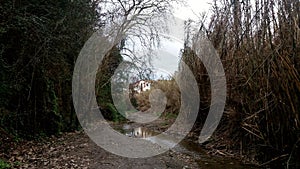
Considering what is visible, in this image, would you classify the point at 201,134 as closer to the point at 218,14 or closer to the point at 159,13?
the point at 218,14

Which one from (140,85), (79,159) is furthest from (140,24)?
(79,159)

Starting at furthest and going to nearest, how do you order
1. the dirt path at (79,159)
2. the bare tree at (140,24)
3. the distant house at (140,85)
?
the distant house at (140,85) → the bare tree at (140,24) → the dirt path at (79,159)

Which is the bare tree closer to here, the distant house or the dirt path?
the distant house

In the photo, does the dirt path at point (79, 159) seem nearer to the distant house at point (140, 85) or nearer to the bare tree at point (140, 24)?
the bare tree at point (140, 24)

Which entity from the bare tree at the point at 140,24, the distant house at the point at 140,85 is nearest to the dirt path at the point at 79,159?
the bare tree at the point at 140,24

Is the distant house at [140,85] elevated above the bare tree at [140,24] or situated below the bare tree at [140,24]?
below

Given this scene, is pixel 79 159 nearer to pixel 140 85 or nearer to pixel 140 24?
pixel 140 24

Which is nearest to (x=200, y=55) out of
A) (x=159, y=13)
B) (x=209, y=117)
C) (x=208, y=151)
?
(x=209, y=117)

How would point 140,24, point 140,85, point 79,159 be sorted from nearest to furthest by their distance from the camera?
point 79,159
point 140,24
point 140,85

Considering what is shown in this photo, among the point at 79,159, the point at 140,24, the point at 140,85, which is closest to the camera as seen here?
the point at 79,159

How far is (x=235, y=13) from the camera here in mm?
5211

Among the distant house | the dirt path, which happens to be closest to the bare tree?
the distant house

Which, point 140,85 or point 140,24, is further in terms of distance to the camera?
point 140,85

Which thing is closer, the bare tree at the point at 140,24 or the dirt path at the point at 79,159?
the dirt path at the point at 79,159
